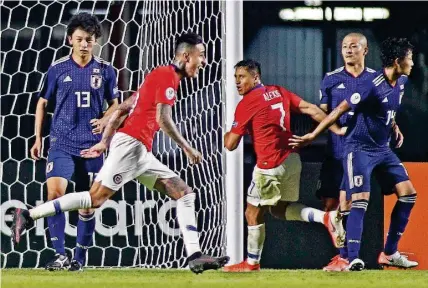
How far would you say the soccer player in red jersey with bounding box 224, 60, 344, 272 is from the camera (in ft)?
25.3

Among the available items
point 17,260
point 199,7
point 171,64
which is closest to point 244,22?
point 199,7

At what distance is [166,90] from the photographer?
753cm

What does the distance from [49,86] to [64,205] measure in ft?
2.25

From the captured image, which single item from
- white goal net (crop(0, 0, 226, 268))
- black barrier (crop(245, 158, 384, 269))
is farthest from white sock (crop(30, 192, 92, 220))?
black barrier (crop(245, 158, 384, 269))

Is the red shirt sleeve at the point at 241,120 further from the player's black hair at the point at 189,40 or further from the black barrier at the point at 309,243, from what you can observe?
the black barrier at the point at 309,243

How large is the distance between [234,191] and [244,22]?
1.27 metres

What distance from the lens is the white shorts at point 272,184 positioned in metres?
7.86

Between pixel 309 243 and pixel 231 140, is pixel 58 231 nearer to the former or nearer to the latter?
pixel 231 140

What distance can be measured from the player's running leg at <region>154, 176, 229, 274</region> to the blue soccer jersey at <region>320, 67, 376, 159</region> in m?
1.04

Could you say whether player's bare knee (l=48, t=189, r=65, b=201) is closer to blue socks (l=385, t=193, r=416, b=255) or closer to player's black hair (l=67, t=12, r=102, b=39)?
player's black hair (l=67, t=12, r=102, b=39)

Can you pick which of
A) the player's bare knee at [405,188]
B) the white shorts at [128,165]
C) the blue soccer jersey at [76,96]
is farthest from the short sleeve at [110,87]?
the player's bare knee at [405,188]

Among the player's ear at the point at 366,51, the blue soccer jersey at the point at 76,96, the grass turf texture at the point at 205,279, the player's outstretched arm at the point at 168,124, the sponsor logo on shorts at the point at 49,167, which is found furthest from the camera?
the player's ear at the point at 366,51

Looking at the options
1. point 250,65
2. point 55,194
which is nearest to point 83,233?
point 55,194

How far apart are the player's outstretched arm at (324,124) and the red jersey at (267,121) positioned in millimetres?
124
